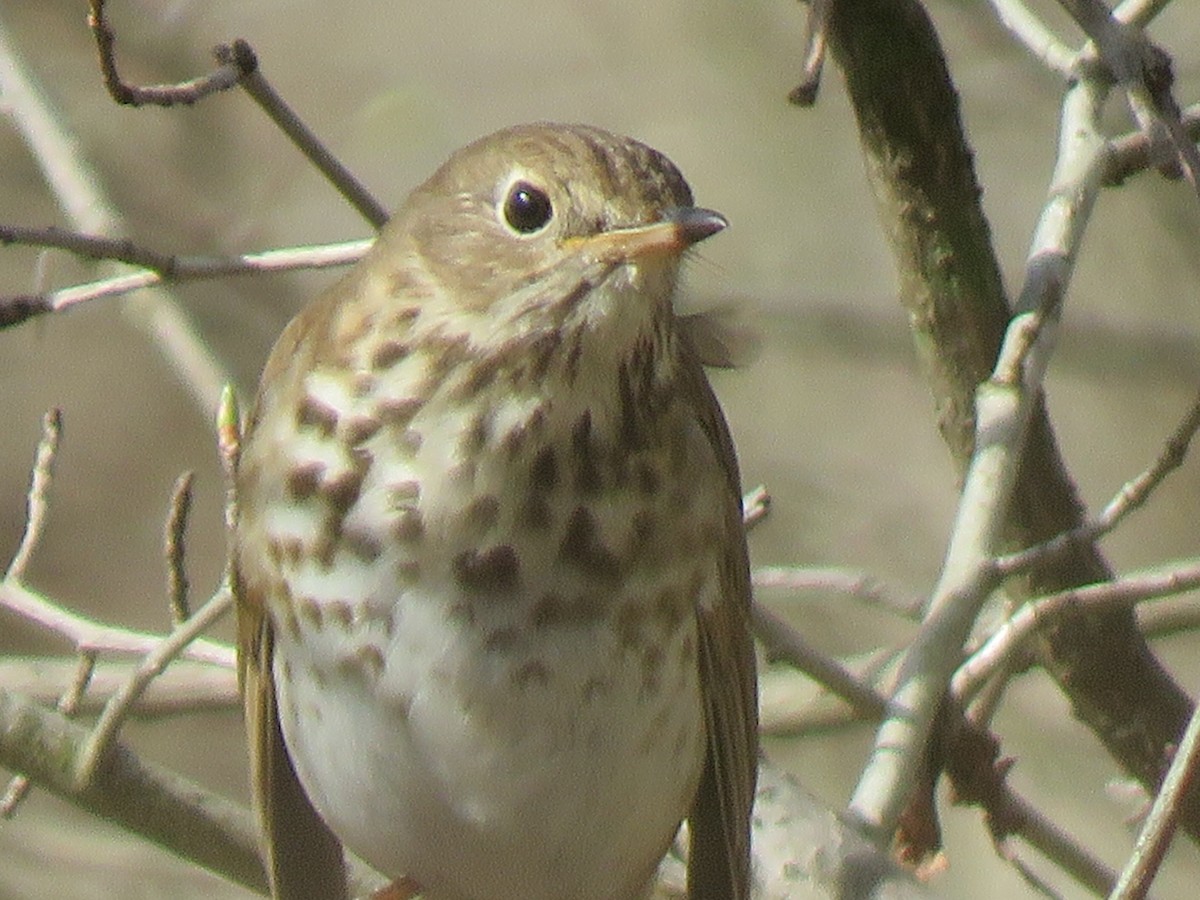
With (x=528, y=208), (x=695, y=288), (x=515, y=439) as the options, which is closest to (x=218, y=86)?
(x=528, y=208)

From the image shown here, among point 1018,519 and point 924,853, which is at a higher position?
point 1018,519

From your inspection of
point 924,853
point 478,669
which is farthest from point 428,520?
point 924,853

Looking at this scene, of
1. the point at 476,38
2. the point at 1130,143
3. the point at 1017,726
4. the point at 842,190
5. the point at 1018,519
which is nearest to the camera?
the point at 1130,143

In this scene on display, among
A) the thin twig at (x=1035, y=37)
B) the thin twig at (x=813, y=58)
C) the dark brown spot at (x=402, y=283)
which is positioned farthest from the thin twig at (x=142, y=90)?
the thin twig at (x=1035, y=37)

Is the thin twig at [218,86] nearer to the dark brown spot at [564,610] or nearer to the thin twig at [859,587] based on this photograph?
the dark brown spot at [564,610]

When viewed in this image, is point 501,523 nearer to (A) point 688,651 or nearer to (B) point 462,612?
(B) point 462,612

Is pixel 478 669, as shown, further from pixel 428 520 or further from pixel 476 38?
pixel 476 38

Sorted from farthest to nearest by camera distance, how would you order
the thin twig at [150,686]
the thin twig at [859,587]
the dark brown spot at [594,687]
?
the thin twig at [150,686]
the thin twig at [859,587]
the dark brown spot at [594,687]

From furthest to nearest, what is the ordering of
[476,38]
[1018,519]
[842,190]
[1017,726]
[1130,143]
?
[476,38] → [842,190] → [1017,726] → [1018,519] → [1130,143]
